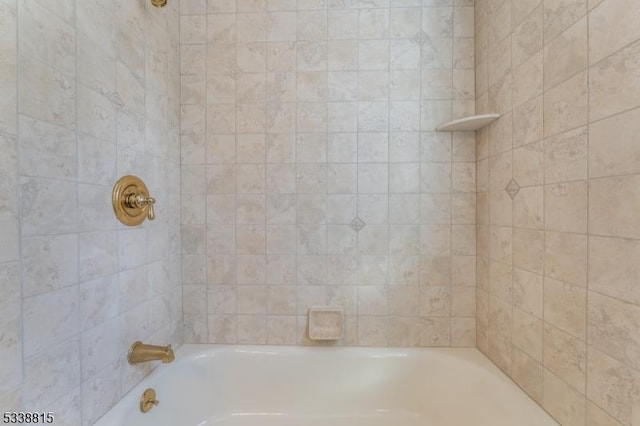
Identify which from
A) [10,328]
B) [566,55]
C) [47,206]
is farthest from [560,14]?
[10,328]

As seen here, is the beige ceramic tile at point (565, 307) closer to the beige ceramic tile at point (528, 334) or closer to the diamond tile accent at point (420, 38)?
the beige ceramic tile at point (528, 334)

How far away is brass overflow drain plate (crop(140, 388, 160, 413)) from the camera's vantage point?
47.3 inches

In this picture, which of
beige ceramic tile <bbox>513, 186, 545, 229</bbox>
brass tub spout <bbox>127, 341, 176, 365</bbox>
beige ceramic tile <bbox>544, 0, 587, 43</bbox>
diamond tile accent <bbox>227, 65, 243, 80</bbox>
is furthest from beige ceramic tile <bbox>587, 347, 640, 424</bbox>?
diamond tile accent <bbox>227, 65, 243, 80</bbox>

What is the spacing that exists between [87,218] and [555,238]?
155cm

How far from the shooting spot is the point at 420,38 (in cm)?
157

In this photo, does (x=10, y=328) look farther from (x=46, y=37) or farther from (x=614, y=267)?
(x=614, y=267)

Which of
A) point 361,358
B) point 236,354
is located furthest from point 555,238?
point 236,354

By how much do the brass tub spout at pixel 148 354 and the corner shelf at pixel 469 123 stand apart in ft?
5.21

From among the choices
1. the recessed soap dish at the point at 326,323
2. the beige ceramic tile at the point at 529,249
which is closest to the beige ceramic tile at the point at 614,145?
the beige ceramic tile at the point at 529,249

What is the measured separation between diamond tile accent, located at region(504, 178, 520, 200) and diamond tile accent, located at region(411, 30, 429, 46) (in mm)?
859

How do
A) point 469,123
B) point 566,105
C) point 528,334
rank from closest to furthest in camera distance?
point 566,105
point 528,334
point 469,123

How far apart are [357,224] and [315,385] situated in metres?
0.86

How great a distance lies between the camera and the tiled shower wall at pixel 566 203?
750mm

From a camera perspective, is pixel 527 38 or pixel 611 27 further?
pixel 527 38
